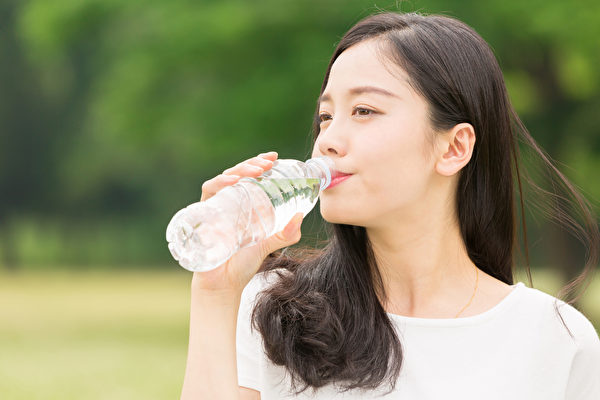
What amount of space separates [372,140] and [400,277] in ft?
1.82

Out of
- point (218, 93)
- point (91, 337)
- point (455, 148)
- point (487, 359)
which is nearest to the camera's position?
point (487, 359)

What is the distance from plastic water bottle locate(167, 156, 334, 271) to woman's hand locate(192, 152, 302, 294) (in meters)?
0.02

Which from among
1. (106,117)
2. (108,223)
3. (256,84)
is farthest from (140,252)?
(256,84)

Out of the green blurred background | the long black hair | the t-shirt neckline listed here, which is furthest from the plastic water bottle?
the green blurred background

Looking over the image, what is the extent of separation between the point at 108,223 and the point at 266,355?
34.7m

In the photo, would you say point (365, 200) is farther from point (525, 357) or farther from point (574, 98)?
point (574, 98)

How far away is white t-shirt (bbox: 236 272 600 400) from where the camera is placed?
111 inches

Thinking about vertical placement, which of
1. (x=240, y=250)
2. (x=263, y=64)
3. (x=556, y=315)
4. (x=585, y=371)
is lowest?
(x=585, y=371)

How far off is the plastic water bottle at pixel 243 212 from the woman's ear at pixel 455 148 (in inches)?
15.6

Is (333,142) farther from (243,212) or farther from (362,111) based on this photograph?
(243,212)

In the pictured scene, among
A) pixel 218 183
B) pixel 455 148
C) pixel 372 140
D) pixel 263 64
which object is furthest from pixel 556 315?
pixel 263 64

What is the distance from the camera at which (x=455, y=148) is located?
9.74 ft

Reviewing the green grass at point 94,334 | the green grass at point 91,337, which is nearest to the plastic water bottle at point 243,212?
the green grass at point 94,334

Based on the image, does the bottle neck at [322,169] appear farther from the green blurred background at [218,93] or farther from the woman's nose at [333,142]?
the green blurred background at [218,93]
